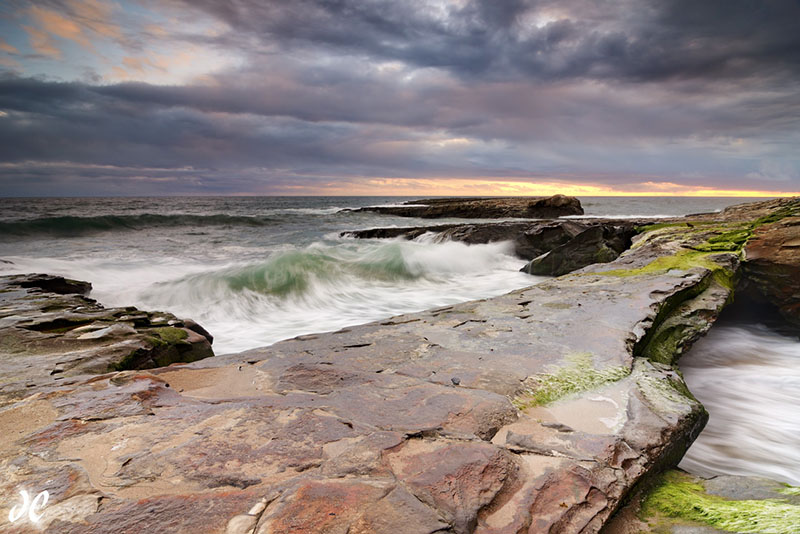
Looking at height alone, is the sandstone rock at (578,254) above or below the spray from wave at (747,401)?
above

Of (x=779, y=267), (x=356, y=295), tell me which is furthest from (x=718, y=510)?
(x=356, y=295)

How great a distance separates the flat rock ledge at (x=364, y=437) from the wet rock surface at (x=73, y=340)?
0.32 meters

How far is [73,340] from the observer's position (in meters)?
3.74

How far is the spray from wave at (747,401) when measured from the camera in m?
3.13

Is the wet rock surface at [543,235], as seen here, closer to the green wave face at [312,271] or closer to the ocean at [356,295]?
the ocean at [356,295]

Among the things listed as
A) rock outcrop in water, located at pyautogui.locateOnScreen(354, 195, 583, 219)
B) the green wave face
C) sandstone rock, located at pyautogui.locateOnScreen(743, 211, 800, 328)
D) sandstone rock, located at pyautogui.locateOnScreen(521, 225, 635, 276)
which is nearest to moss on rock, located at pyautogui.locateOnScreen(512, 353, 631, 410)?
sandstone rock, located at pyautogui.locateOnScreen(743, 211, 800, 328)

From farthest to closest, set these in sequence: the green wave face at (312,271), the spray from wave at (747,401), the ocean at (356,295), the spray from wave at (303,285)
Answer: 1. the green wave face at (312,271)
2. the spray from wave at (303,285)
3. the ocean at (356,295)
4. the spray from wave at (747,401)

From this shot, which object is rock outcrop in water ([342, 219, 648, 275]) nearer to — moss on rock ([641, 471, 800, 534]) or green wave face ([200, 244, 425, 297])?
green wave face ([200, 244, 425, 297])

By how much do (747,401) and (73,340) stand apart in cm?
648

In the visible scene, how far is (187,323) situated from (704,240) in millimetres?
8770

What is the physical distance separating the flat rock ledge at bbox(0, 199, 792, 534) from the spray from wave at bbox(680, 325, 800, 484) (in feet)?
3.13

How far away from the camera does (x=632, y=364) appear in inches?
118

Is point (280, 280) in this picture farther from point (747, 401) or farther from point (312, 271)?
point (747, 401)

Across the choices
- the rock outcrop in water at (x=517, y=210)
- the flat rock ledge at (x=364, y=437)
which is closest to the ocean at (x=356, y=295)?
the flat rock ledge at (x=364, y=437)
